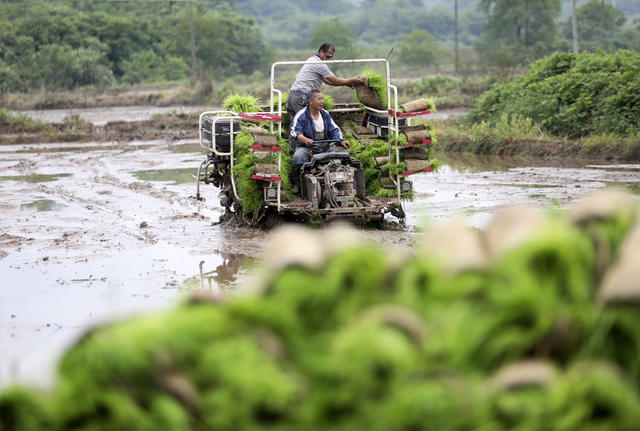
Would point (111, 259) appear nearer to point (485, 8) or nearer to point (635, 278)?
point (635, 278)

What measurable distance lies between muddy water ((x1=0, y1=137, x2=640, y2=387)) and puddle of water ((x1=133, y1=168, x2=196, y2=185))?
25 mm

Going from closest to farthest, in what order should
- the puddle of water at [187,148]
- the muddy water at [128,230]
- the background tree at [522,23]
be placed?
1. the muddy water at [128,230]
2. the puddle of water at [187,148]
3. the background tree at [522,23]

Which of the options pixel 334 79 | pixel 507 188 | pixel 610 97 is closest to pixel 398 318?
pixel 334 79

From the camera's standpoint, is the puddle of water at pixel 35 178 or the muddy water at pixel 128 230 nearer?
the muddy water at pixel 128 230

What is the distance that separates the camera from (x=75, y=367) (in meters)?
2.08

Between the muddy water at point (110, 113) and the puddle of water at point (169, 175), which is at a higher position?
the muddy water at point (110, 113)

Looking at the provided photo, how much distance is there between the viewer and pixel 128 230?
12.3 meters

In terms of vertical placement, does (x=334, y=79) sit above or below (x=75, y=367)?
above

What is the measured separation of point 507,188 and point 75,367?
13838 millimetres

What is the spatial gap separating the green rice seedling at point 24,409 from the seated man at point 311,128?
9515 mm

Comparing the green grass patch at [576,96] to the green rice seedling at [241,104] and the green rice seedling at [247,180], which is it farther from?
the green rice seedling at [247,180]

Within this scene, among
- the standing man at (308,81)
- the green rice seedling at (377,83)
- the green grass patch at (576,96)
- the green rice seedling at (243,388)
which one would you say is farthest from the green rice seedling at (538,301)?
the green grass patch at (576,96)

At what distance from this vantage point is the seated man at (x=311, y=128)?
1179 centimetres

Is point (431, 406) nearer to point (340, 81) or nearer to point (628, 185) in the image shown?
point (340, 81)
